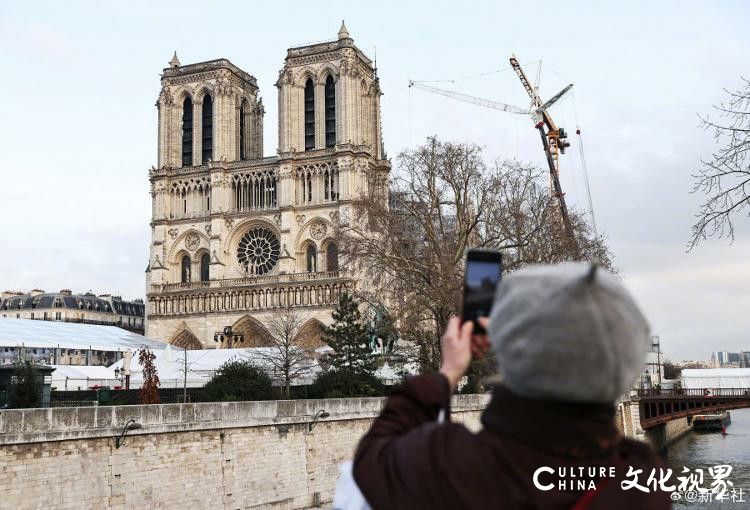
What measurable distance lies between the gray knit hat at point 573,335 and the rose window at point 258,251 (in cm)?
5262

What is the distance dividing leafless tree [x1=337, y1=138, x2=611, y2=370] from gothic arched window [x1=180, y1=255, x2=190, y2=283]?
92.0 ft

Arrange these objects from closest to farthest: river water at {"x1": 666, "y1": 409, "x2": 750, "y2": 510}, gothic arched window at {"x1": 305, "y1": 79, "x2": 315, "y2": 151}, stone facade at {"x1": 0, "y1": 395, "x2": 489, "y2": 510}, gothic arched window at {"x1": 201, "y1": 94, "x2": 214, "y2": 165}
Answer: stone facade at {"x1": 0, "y1": 395, "x2": 489, "y2": 510} < river water at {"x1": 666, "y1": 409, "x2": 750, "y2": 510} < gothic arched window at {"x1": 305, "y1": 79, "x2": 315, "y2": 151} < gothic arched window at {"x1": 201, "y1": 94, "x2": 214, "y2": 165}

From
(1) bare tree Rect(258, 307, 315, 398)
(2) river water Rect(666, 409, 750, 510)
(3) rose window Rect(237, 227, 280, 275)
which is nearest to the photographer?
(2) river water Rect(666, 409, 750, 510)

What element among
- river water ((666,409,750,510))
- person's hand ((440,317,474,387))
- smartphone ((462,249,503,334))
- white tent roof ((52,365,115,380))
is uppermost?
white tent roof ((52,365,115,380))

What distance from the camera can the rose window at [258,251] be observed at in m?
54.3

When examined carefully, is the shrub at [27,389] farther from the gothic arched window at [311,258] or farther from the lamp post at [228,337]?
the gothic arched window at [311,258]

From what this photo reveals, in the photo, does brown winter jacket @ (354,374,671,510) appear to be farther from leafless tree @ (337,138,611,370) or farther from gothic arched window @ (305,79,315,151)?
gothic arched window @ (305,79,315,151)

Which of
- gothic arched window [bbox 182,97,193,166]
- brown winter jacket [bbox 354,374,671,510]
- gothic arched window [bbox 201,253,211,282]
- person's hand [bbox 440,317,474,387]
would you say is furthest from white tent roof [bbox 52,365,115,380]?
brown winter jacket [bbox 354,374,671,510]

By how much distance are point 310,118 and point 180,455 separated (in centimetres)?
3966

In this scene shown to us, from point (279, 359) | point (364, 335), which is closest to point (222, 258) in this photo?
point (279, 359)

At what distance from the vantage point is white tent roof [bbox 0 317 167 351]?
36.6m

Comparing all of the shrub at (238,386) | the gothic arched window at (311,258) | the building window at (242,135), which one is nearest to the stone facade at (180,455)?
the shrub at (238,386)

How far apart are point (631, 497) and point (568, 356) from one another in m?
0.34

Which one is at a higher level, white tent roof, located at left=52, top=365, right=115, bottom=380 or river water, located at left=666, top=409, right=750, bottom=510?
white tent roof, located at left=52, top=365, right=115, bottom=380
